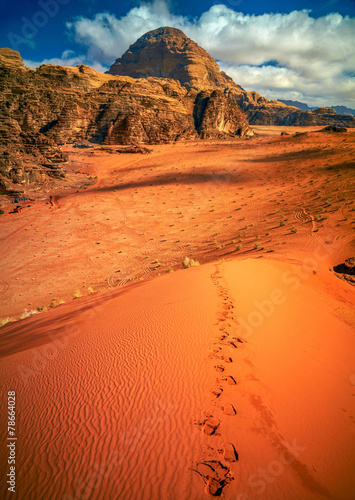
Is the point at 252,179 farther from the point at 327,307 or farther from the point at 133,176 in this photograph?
the point at 327,307

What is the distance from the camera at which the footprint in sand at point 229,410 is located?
107 inches

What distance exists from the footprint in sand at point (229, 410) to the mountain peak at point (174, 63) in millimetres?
126117

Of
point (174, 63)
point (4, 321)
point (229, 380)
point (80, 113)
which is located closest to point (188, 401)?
point (229, 380)

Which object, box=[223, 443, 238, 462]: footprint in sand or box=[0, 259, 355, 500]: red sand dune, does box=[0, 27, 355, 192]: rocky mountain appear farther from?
box=[223, 443, 238, 462]: footprint in sand

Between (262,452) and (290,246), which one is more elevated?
(290,246)

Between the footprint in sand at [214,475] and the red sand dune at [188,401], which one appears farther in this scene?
the red sand dune at [188,401]

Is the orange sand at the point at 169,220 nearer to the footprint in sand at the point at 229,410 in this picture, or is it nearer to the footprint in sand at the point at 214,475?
the footprint in sand at the point at 229,410

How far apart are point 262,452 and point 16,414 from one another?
328cm

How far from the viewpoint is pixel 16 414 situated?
10.4ft

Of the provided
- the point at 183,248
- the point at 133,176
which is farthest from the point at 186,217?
the point at 133,176

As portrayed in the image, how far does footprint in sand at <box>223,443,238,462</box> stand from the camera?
224 cm

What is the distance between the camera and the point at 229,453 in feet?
7.54

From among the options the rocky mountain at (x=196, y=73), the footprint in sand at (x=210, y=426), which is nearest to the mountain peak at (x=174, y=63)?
the rocky mountain at (x=196, y=73)

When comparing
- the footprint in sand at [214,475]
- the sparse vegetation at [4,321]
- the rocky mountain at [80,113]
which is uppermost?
the rocky mountain at [80,113]
